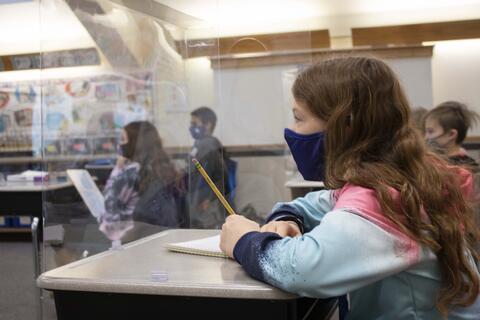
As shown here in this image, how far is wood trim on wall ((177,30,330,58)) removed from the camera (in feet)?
10.7

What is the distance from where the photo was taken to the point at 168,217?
3.48m

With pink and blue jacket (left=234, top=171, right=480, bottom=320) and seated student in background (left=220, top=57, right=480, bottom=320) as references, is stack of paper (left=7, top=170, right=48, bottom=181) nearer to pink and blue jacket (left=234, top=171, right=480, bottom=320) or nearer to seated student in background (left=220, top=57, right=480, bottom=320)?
seated student in background (left=220, top=57, right=480, bottom=320)

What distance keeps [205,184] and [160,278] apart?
2196 millimetres

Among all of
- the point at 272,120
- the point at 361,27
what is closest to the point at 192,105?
the point at 272,120

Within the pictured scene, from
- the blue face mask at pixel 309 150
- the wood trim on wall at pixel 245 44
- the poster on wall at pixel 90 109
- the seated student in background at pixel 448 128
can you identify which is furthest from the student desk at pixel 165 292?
the seated student in background at pixel 448 128

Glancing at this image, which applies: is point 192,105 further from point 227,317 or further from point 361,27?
point 361,27

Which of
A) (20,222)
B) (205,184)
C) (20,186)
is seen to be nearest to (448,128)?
(205,184)

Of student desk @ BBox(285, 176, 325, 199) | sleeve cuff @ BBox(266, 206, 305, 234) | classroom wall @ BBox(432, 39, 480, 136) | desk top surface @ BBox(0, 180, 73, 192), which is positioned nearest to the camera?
sleeve cuff @ BBox(266, 206, 305, 234)

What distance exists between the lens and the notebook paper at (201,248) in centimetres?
135

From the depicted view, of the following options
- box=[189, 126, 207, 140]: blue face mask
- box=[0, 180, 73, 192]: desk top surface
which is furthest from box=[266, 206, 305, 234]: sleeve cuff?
box=[0, 180, 73, 192]: desk top surface

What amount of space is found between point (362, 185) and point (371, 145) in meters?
0.12

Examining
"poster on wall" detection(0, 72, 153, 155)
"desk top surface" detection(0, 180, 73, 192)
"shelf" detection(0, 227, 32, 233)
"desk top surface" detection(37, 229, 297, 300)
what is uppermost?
"poster on wall" detection(0, 72, 153, 155)

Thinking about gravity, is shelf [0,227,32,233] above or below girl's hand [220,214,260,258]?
below

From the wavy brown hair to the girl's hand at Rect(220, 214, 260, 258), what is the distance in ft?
0.61
